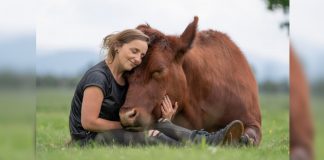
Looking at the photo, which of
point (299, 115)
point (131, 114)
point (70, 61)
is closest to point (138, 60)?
point (131, 114)

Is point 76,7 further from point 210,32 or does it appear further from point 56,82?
point 210,32

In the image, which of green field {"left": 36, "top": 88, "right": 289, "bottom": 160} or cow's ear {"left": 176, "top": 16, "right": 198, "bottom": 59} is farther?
cow's ear {"left": 176, "top": 16, "right": 198, "bottom": 59}

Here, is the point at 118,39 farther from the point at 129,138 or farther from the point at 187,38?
the point at 129,138

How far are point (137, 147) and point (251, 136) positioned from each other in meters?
0.77

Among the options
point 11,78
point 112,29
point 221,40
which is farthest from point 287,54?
point 11,78

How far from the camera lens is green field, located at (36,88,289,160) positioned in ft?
12.0

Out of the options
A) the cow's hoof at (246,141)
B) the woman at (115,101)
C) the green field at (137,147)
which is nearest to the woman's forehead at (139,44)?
the woman at (115,101)

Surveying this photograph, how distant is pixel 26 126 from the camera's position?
341 cm

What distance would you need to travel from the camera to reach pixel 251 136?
4273mm

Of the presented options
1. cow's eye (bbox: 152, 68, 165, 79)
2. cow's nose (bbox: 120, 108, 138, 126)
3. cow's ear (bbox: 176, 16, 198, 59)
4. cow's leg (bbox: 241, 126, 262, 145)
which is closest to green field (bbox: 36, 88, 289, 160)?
cow's leg (bbox: 241, 126, 262, 145)

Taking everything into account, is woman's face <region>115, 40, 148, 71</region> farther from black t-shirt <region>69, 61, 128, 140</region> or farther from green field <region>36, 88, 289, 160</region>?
green field <region>36, 88, 289, 160</region>

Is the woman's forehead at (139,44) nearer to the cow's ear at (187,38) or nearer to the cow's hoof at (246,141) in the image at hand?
the cow's ear at (187,38)

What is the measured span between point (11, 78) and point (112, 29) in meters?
0.93

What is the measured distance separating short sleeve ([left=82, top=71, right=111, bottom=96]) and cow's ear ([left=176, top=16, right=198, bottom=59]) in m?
0.47
